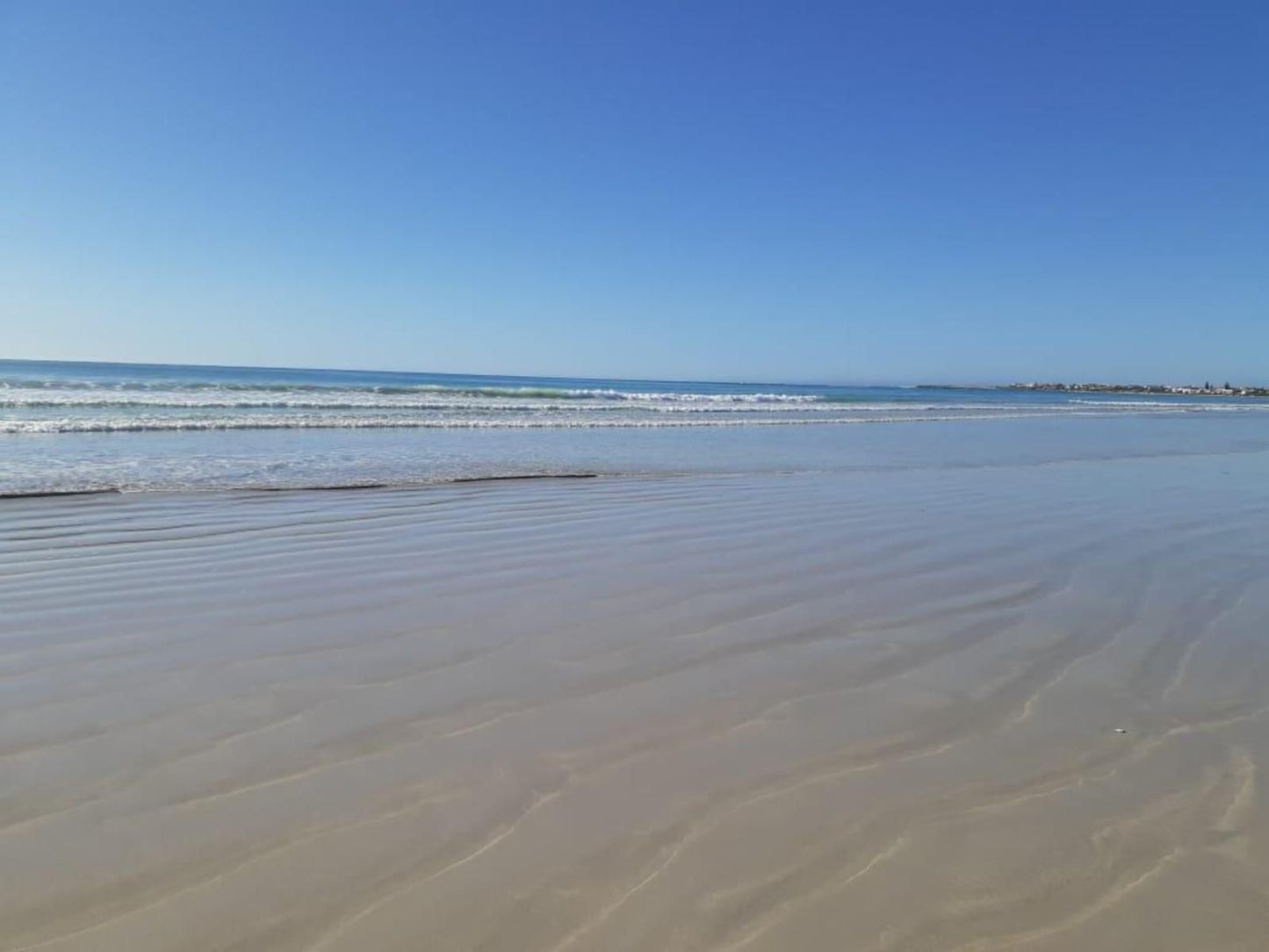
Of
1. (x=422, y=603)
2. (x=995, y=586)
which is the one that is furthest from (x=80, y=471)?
(x=995, y=586)

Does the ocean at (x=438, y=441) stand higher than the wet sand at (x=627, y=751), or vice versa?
the ocean at (x=438, y=441)

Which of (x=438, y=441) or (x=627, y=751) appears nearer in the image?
(x=627, y=751)

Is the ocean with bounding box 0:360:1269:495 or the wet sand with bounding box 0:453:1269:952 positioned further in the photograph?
the ocean with bounding box 0:360:1269:495

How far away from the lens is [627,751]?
2.81 m

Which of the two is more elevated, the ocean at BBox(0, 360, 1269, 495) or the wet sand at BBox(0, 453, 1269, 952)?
the ocean at BBox(0, 360, 1269, 495)

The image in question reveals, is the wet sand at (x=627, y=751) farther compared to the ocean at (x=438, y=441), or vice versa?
the ocean at (x=438, y=441)

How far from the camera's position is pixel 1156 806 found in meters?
2.50

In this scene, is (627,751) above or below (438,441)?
below

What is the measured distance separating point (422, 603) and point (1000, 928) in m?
3.43

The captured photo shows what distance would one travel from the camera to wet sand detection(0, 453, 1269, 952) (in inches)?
78.7

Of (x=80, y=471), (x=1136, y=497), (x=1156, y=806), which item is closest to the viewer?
(x=1156, y=806)

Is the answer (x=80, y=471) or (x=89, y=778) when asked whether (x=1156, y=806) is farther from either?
(x=80, y=471)

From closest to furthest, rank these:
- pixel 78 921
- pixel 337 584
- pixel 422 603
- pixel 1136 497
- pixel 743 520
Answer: pixel 78 921 < pixel 422 603 < pixel 337 584 < pixel 743 520 < pixel 1136 497

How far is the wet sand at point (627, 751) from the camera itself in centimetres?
200
